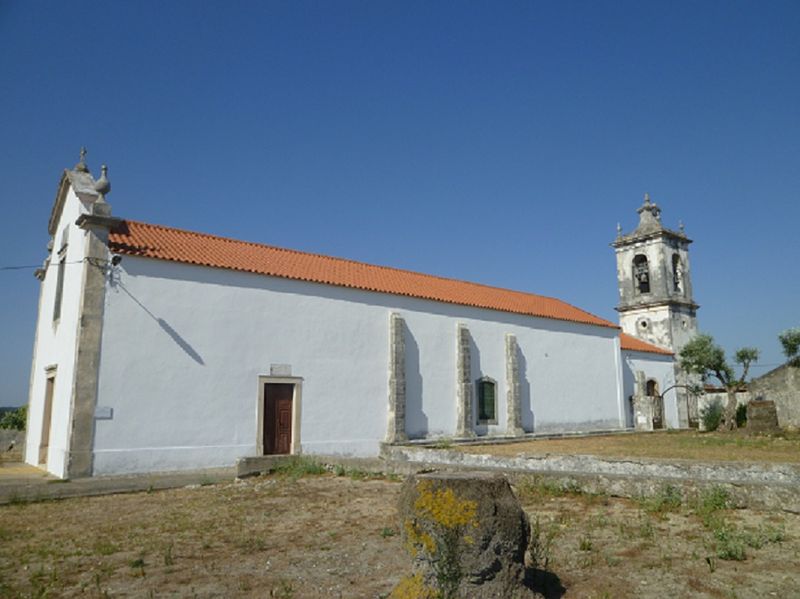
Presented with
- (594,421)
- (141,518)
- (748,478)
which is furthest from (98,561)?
(594,421)

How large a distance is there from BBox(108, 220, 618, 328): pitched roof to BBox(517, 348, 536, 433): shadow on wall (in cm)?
230

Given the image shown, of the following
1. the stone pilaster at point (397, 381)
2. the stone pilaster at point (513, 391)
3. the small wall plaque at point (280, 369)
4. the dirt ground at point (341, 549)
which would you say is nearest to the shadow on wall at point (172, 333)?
the small wall plaque at point (280, 369)

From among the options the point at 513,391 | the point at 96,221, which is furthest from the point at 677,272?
the point at 96,221

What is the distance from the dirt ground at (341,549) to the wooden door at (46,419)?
6.84 metres

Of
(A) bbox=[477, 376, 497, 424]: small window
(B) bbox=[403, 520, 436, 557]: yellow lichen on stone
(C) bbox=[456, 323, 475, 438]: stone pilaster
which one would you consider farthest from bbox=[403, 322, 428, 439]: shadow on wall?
(B) bbox=[403, 520, 436, 557]: yellow lichen on stone

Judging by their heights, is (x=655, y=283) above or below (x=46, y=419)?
above

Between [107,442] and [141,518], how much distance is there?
17.9 ft

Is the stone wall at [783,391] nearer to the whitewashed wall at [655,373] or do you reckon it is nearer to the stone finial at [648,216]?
the whitewashed wall at [655,373]

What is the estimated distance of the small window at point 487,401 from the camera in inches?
869

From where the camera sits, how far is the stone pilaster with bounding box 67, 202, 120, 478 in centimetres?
1276

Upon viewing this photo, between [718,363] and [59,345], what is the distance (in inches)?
1116

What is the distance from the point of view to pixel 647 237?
35750 mm

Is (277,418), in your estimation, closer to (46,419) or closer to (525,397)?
(46,419)

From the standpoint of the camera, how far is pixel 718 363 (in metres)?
27.0
